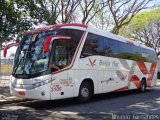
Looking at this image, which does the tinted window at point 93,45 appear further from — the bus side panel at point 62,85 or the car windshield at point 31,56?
the car windshield at point 31,56

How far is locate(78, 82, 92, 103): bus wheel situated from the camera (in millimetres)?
15203

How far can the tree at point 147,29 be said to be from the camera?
52.0 metres

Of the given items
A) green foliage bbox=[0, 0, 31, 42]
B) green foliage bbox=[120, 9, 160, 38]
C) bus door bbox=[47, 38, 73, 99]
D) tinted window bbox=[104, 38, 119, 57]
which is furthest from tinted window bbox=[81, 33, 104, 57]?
green foliage bbox=[120, 9, 160, 38]

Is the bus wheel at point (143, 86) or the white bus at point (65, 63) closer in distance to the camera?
the white bus at point (65, 63)

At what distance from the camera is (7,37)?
17.5m

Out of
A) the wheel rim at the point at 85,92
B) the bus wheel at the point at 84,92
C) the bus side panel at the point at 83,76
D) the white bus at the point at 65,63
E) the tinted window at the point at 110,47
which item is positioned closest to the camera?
the white bus at the point at 65,63

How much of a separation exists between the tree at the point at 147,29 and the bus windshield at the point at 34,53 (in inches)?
1497

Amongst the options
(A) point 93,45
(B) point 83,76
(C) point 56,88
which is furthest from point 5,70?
(C) point 56,88

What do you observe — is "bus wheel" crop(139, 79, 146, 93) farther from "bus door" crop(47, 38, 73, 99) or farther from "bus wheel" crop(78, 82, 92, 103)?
"bus door" crop(47, 38, 73, 99)

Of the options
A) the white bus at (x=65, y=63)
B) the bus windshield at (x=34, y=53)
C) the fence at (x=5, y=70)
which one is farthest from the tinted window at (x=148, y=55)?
the fence at (x=5, y=70)

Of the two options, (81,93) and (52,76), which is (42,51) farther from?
(81,93)

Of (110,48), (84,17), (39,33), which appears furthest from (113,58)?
(84,17)

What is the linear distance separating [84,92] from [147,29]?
39636mm

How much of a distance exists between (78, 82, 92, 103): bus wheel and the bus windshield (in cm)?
190
